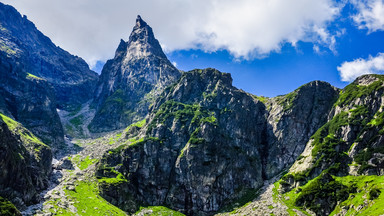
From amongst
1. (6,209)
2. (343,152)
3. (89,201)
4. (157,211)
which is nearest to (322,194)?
(343,152)

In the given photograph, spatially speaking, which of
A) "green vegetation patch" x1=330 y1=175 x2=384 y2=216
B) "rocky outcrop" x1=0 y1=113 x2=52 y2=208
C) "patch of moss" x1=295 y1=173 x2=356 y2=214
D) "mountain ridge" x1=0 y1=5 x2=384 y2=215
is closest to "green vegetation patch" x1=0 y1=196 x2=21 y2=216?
"rocky outcrop" x1=0 y1=113 x2=52 y2=208

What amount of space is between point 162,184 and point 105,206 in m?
45.7

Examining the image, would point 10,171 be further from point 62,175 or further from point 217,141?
point 217,141

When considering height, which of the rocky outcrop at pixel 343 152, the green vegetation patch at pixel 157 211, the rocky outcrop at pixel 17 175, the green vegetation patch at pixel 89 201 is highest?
the rocky outcrop at pixel 343 152

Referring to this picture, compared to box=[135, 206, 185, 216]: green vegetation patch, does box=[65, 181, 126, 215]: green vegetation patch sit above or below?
above

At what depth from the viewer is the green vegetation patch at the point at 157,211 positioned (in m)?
153

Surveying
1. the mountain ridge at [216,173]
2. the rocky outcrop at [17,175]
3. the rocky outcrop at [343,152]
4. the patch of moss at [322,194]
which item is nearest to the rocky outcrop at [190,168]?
the mountain ridge at [216,173]

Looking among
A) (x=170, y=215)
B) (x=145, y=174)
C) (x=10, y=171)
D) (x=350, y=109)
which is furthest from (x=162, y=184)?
(x=350, y=109)

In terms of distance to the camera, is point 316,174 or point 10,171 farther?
point 316,174

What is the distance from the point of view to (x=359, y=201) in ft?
391

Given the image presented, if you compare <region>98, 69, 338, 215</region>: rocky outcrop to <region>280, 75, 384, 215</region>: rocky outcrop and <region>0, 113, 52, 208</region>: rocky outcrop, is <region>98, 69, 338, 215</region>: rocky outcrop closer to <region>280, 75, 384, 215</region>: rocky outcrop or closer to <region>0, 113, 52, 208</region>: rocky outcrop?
<region>280, 75, 384, 215</region>: rocky outcrop

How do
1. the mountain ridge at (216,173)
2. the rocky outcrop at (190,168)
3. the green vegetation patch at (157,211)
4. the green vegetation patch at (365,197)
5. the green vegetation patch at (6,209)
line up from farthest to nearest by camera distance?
the rocky outcrop at (190,168), the green vegetation patch at (157,211), the mountain ridge at (216,173), the green vegetation patch at (365,197), the green vegetation patch at (6,209)

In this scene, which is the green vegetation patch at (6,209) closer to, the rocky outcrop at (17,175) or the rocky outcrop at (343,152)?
the rocky outcrop at (17,175)

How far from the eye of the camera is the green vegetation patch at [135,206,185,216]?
15298 centimetres
